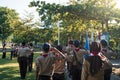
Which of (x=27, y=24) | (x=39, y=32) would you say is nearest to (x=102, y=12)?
(x=39, y=32)

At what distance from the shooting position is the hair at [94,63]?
747 cm

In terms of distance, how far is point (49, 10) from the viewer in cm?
2112

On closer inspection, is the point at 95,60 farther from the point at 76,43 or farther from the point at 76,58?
the point at 76,58

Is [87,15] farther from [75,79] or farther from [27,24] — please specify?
[27,24]

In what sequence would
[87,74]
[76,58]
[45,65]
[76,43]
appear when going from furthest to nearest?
[76,58] < [76,43] < [45,65] < [87,74]

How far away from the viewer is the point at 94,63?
749cm

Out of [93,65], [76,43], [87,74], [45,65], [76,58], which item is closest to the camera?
[93,65]

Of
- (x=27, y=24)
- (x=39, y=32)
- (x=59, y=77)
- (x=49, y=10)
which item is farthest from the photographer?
(x=27, y=24)

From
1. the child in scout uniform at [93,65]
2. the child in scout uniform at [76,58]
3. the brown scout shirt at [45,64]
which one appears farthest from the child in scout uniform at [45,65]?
the child in scout uniform at [76,58]

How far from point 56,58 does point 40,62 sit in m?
0.50

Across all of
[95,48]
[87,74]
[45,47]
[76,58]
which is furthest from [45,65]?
[76,58]

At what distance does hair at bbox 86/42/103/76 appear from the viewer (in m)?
7.48

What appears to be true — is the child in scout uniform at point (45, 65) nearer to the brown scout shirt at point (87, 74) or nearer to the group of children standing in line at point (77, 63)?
the group of children standing in line at point (77, 63)

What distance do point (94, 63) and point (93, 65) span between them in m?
0.05
